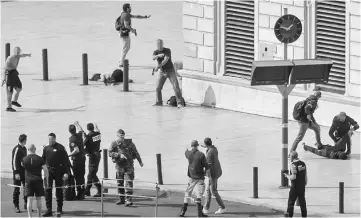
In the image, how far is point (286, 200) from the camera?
27953 millimetres

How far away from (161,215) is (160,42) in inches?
422

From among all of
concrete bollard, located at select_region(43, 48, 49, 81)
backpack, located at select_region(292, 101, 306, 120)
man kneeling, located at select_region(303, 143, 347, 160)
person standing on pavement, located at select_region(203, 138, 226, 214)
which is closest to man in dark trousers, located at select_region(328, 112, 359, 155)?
man kneeling, located at select_region(303, 143, 347, 160)

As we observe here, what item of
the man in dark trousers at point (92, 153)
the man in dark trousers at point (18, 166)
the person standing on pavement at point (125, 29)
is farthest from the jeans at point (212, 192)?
the person standing on pavement at point (125, 29)

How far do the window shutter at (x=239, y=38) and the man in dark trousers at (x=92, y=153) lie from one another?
8921mm

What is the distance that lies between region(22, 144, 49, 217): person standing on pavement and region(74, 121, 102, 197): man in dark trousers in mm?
1797

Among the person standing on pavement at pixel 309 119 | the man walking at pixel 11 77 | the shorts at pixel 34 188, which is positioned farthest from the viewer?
the man walking at pixel 11 77

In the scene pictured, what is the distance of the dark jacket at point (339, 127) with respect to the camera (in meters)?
31.4

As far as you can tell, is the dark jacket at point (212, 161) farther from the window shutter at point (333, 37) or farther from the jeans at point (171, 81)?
the jeans at point (171, 81)

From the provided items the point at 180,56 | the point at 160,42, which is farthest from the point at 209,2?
the point at 180,56

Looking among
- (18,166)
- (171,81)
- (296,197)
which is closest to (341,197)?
(296,197)

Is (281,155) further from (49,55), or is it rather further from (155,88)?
(49,55)

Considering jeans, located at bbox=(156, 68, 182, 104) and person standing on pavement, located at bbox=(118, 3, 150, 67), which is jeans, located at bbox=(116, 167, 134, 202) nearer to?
jeans, located at bbox=(156, 68, 182, 104)

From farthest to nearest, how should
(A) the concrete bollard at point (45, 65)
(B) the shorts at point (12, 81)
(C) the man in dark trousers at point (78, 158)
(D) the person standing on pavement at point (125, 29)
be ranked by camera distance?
(D) the person standing on pavement at point (125, 29)
(A) the concrete bollard at point (45, 65)
(B) the shorts at point (12, 81)
(C) the man in dark trousers at point (78, 158)

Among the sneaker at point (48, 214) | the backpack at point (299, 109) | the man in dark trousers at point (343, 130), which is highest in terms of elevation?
the backpack at point (299, 109)
